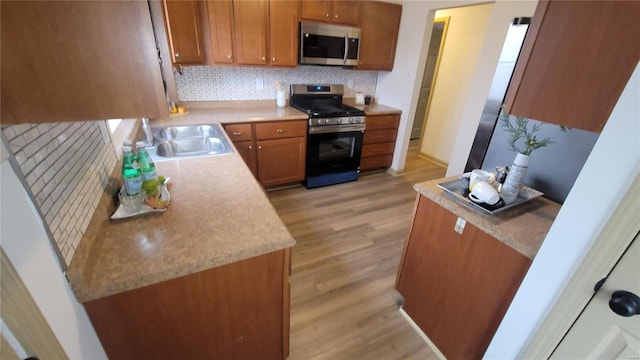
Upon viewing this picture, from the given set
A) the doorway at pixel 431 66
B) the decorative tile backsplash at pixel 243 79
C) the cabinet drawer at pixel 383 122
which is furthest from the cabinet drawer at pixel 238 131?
the doorway at pixel 431 66

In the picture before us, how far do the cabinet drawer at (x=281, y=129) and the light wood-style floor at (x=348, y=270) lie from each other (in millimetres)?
702

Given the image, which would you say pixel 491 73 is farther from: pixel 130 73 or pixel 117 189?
pixel 117 189

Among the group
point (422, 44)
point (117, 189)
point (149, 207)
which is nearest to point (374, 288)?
point (149, 207)

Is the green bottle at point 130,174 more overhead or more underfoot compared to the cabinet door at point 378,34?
more underfoot

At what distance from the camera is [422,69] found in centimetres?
320

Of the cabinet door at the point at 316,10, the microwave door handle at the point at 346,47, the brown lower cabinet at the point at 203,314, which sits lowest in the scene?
the brown lower cabinet at the point at 203,314

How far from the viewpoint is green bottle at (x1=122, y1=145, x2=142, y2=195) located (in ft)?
3.47

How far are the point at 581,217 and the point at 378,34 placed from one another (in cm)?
308

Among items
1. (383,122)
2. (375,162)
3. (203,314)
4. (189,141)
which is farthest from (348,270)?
(383,122)

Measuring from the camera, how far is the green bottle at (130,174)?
3.47ft

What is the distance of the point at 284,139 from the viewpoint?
9.64 feet

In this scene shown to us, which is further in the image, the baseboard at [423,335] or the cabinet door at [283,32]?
the cabinet door at [283,32]

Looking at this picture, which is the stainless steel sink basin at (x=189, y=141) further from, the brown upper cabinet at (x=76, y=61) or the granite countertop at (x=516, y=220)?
the granite countertop at (x=516, y=220)

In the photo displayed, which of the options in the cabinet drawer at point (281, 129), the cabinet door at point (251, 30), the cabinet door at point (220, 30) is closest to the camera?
the cabinet door at point (220, 30)
